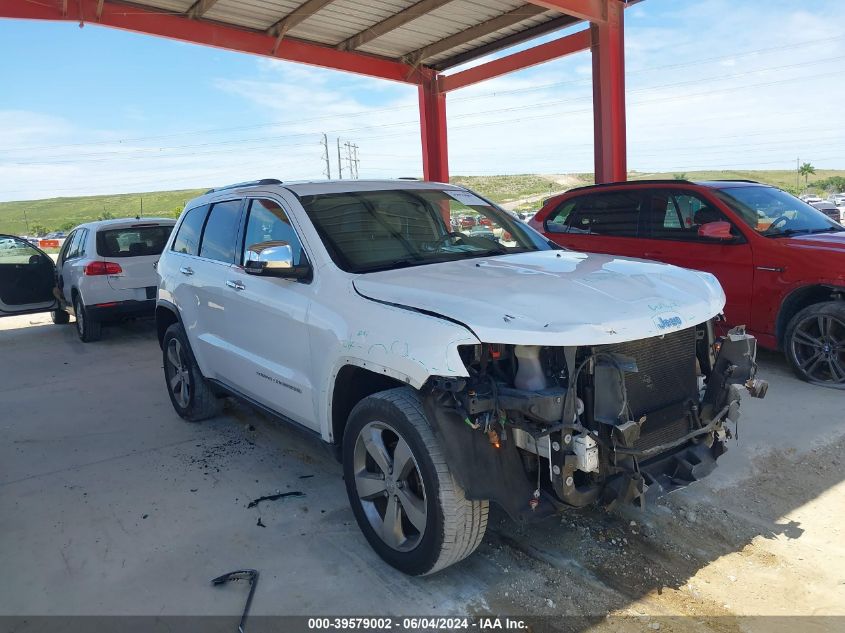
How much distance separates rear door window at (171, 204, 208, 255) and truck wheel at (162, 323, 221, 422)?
0.65 metres

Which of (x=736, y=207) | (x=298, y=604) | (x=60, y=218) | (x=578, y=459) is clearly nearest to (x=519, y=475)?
(x=578, y=459)

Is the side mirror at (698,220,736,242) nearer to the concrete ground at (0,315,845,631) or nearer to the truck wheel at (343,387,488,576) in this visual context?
the concrete ground at (0,315,845,631)

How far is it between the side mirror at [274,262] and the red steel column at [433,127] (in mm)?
12189

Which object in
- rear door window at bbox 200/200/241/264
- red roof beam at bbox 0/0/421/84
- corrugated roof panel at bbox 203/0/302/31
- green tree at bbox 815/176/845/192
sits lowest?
rear door window at bbox 200/200/241/264

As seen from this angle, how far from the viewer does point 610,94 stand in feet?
36.9

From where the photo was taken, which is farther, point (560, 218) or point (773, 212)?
point (560, 218)

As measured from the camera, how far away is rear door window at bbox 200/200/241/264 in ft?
15.1

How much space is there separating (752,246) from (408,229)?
3.75m

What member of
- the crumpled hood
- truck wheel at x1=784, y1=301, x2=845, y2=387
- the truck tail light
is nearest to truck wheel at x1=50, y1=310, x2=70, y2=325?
the truck tail light

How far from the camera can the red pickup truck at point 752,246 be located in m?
5.64

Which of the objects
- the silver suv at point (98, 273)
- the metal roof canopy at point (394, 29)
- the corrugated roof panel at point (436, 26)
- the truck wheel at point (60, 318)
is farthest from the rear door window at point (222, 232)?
the truck wheel at point (60, 318)

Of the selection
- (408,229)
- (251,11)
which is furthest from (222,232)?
(251,11)

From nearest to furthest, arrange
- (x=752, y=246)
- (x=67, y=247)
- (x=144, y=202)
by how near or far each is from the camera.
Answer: (x=752, y=246), (x=67, y=247), (x=144, y=202)

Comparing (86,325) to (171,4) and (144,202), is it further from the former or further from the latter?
(144,202)
